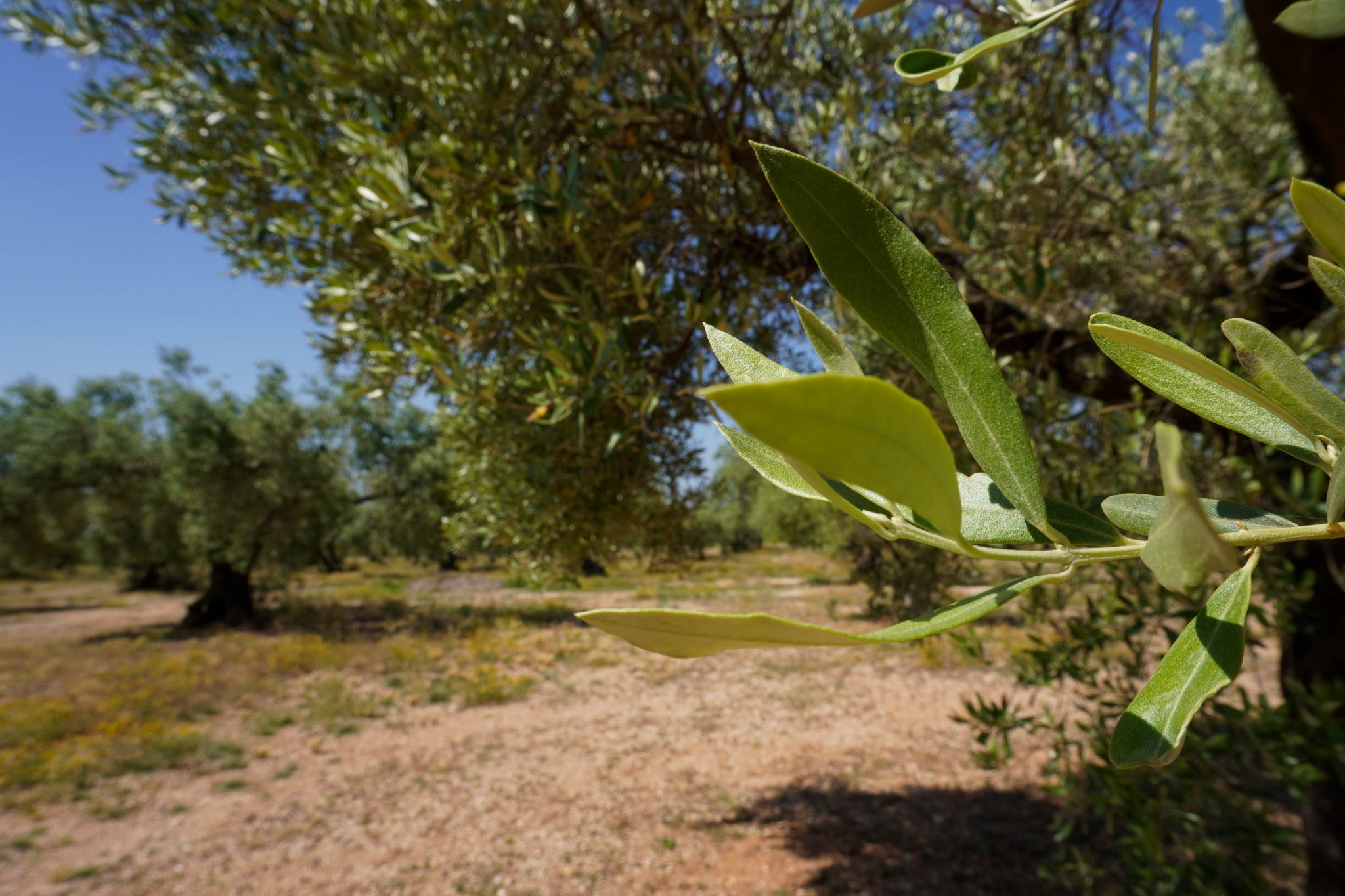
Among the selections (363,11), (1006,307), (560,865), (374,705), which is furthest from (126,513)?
(1006,307)

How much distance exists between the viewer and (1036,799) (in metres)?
5.70

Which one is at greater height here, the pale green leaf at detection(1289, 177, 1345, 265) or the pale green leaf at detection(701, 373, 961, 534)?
the pale green leaf at detection(1289, 177, 1345, 265)

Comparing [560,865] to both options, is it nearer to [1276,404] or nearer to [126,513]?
[1276,404]

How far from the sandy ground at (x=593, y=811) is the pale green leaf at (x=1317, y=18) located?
207 inches

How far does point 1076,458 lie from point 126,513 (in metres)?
18.4

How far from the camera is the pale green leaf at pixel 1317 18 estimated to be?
390 millimetres

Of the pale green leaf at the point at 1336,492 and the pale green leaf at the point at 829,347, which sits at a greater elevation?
the pale green leaf at the point at 829,347

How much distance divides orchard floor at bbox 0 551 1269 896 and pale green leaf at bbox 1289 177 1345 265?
117 inches

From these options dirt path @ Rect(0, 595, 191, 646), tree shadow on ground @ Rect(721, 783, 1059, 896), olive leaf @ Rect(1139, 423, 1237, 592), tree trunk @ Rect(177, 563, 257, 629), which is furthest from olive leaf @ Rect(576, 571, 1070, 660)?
dirt path @ Rect(0, 595, 191, 646)

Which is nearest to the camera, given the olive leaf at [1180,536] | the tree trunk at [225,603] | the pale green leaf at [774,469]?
the olive leaf at [1180,536]

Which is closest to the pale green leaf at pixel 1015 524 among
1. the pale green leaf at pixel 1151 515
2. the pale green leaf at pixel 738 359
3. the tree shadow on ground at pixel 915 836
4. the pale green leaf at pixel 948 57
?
the pale green leaf at pixel 1151 515

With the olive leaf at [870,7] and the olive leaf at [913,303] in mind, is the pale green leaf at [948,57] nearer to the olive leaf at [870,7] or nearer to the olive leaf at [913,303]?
the olive leaf at [870,7]

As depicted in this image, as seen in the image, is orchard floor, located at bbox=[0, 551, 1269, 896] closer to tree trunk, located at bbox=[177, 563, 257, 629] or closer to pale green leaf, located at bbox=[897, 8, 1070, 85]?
tree trunk, located at bbox=[177, 563, 257, 629]

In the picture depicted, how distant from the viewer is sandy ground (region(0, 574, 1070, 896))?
4914mm
